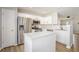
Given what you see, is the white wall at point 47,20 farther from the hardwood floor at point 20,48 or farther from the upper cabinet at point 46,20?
the hardwood floor at point 20,48

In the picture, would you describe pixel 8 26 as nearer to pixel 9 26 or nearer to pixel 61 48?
pixel 9 26

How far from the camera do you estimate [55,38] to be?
140 centimetres

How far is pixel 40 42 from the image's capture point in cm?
140

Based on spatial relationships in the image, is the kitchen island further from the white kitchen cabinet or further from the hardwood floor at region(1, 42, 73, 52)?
the white kitchen cabinet

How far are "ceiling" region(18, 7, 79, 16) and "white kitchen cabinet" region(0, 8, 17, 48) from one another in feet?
0.52

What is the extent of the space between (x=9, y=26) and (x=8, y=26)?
0.02m

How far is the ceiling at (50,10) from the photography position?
1338 millimetres

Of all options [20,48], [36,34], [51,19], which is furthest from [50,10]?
[20,48]

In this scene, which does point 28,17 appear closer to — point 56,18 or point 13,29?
point 13,29

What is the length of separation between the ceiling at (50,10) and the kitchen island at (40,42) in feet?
1.11

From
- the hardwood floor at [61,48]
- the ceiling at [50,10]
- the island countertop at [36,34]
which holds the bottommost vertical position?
the hardwood floor at [61,48]

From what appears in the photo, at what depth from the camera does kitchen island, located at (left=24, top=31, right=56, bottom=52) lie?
1.35 metres

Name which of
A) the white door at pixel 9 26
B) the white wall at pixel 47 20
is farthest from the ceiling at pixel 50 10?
the white door at pixel 9 26
